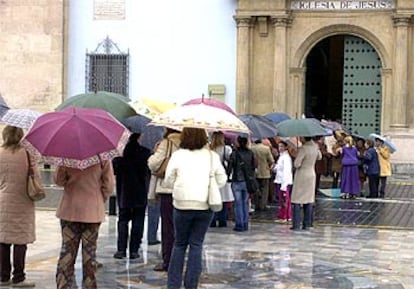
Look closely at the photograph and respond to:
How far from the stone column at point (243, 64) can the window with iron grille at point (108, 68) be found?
12.6 feet

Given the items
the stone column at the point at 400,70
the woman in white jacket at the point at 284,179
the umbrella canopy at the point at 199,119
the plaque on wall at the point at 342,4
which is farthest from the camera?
the plaque on wall at the point at 342,4

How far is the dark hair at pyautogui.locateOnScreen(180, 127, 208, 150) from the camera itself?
25.8 ft

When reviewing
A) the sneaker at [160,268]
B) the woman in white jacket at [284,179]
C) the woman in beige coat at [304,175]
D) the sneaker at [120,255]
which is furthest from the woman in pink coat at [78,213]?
the woman in white jacket at [284,179]

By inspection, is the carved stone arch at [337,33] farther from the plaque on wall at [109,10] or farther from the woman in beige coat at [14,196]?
the woman in beige coat at [14,196]

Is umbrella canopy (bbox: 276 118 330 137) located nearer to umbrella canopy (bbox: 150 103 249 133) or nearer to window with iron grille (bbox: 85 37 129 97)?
umbrella canopy (bbox: 150 103 249 133)

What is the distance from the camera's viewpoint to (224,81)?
2622 centimetres

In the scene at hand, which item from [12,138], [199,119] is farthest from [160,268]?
[12,138]

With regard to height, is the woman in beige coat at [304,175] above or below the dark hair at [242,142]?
below

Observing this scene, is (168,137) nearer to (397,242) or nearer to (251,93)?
(397,242)

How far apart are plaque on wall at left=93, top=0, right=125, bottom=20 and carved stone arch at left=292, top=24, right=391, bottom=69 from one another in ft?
19.8

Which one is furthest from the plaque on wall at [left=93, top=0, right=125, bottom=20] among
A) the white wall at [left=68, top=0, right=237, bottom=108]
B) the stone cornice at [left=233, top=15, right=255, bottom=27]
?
the stone cornice at [left=233, top=15, right=255, bottom=27]

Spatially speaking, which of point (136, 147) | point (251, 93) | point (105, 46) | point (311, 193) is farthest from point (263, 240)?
point (105, 46)

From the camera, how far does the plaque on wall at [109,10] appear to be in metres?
26.9

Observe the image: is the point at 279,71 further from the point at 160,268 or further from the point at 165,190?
the point at 165,190
